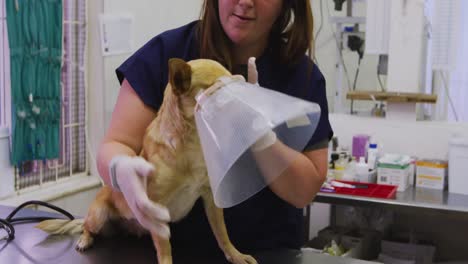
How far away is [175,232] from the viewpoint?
132 cm

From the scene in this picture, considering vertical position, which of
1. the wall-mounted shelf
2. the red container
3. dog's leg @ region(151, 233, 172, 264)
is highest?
the wall-mounted shelf

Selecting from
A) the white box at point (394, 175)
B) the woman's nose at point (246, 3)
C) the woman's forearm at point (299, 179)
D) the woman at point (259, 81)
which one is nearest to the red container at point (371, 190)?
the white box at point (394, 175)

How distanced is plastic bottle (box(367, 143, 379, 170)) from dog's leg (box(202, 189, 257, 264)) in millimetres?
1704

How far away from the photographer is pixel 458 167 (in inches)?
104

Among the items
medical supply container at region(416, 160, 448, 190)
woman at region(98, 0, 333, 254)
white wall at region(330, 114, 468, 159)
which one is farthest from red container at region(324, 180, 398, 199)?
woman at region(98, 0, 333, 254)

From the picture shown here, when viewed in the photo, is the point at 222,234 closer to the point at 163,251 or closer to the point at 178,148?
the point at 163,251

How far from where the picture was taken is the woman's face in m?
1.19

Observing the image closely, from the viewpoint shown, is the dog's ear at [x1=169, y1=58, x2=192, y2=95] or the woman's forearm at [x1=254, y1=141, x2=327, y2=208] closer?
the dog's ear at [x1=169, y1=58, x2=192, y2=95]

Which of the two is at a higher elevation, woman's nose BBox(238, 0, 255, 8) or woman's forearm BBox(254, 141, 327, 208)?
woman's nose BBox(238, 0, 255, 8)

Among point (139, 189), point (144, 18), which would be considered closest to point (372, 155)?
point (144, 18)

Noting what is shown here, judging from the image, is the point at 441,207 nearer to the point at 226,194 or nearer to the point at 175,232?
the point at 175,232

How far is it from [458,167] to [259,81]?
5.51 feet

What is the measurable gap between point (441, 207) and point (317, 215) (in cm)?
111

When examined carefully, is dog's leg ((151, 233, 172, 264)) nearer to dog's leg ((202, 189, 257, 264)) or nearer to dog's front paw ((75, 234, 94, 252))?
dog's leg ((202, 189, 257, 264))
